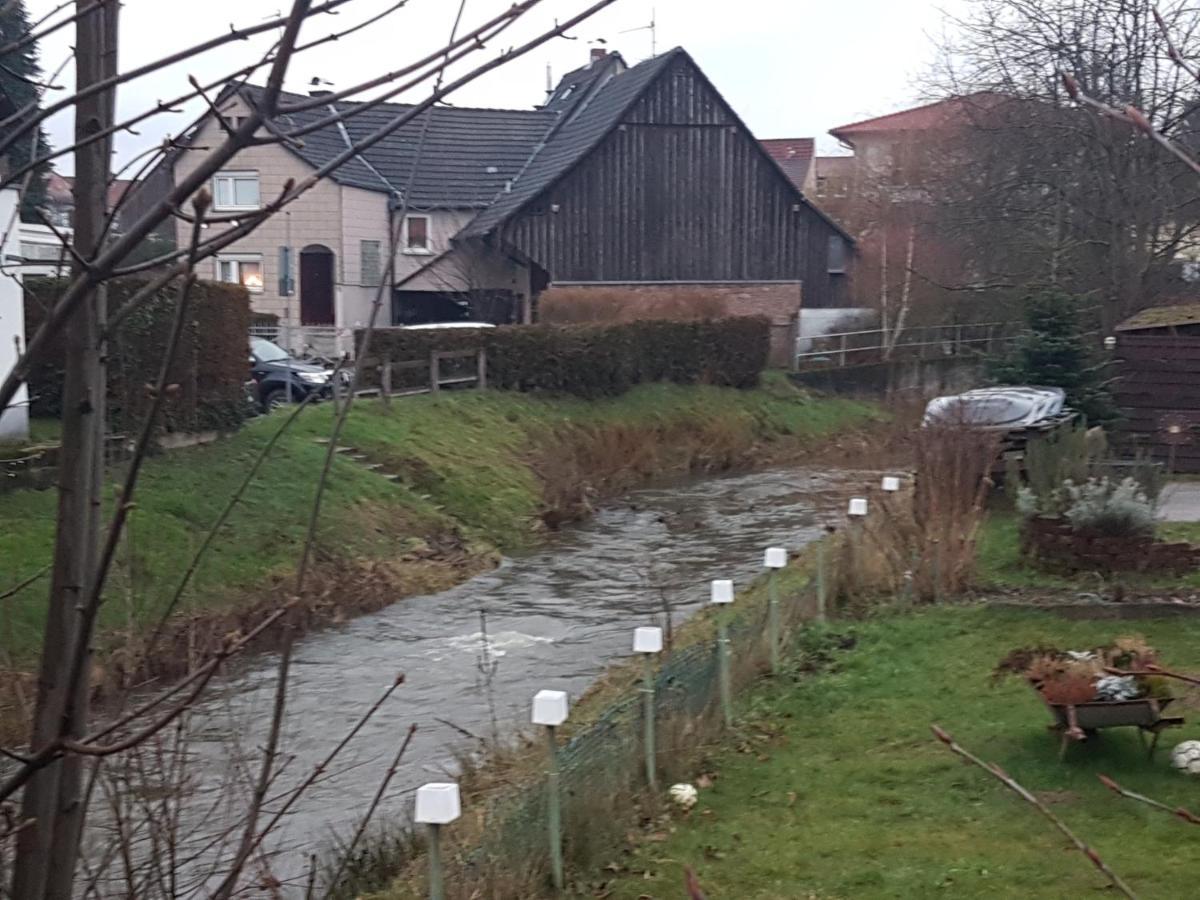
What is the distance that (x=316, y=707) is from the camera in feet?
39.7

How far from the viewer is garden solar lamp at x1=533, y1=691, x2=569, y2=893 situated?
251 inches

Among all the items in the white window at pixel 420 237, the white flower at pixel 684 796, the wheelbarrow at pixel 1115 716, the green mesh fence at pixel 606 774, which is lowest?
the white flower at pixel 684 796

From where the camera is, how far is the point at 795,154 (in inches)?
2630

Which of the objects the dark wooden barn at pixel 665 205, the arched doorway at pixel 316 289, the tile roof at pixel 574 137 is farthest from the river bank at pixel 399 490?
the arched doorway at pixel 316 289

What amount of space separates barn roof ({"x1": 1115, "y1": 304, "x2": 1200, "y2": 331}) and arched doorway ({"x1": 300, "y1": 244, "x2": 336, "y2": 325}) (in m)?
23.0

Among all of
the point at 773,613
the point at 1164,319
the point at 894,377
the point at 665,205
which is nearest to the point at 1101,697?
the point at 773,613

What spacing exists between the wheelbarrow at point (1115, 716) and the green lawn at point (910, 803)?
221 millimetres

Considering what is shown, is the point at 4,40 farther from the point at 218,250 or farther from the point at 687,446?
the point at 687,446

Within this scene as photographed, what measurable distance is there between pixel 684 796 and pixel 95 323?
6.03 metres

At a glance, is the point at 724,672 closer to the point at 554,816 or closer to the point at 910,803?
the point at 910,803

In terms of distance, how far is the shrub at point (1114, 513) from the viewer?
12.1 m

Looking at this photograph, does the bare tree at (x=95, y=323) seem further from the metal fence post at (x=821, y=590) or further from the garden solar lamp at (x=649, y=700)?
the metal fence post at (x=821, y=590)

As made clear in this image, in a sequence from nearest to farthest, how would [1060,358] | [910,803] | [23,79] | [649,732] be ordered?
[23,79]
[910,803]
[649,732]
[1060,358]

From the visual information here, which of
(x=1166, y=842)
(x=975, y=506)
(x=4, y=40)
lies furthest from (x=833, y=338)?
(x=4, y=40)
